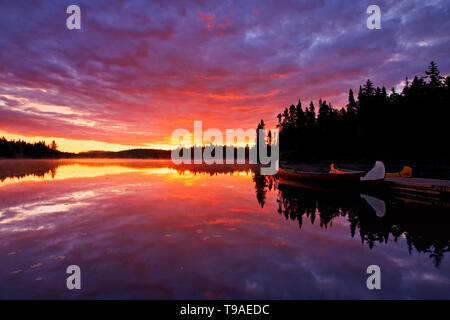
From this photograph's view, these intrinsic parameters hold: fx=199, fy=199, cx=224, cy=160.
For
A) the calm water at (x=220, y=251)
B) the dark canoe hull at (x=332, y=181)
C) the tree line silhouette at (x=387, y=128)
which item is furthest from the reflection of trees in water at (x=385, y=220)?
the tree line silhouette at (x=387, y=128)

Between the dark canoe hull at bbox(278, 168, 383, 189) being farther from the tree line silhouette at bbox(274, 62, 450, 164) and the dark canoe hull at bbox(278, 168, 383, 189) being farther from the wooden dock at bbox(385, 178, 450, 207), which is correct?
the tree line silhouette at bbox(274, 62, 450, 164)

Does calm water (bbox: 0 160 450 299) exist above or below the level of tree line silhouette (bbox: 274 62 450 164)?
below

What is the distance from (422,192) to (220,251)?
16.3m

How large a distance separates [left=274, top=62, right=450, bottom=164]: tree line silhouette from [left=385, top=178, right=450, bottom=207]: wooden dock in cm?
3219

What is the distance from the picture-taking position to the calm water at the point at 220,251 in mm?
4797

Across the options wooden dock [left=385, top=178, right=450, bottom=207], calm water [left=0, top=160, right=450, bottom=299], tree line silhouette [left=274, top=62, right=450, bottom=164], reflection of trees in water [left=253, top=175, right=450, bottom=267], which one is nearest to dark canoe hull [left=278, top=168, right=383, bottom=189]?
wooden dock [left=385, top=178, right=450, bottom=207]

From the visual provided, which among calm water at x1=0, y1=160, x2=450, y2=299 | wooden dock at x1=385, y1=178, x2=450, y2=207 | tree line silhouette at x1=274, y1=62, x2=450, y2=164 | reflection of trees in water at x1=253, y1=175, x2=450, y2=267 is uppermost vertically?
tree line silhouette at x1=274, y1=62, x2=450, y2=164

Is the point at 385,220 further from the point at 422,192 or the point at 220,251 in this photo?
the point at 220,251

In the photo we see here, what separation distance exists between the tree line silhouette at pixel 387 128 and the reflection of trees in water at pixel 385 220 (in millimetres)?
38116

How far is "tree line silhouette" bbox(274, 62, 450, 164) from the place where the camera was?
39312mm

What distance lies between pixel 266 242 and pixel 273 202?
7.27 metres

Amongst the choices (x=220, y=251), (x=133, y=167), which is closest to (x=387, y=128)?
(x=220, y=251)

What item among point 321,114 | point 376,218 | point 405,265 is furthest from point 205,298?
Result: point 321,114

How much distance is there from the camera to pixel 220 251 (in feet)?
22.1
